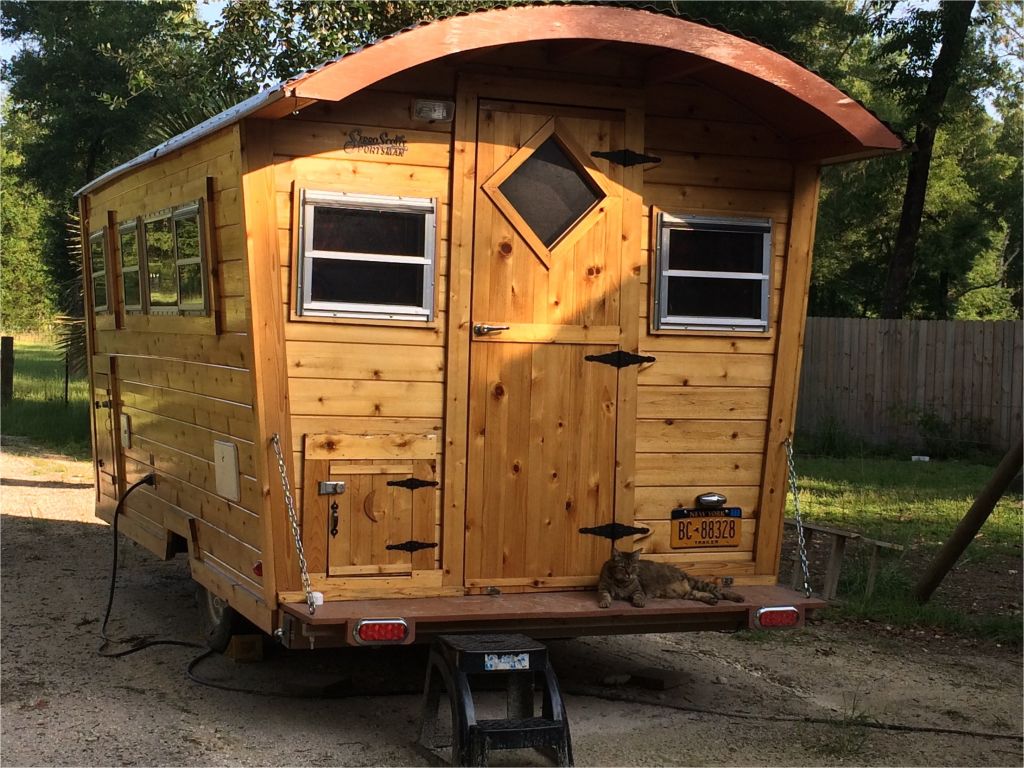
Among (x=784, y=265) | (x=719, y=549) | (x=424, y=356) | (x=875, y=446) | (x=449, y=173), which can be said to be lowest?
(x=875, y=446)

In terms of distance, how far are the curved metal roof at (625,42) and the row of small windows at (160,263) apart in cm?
57

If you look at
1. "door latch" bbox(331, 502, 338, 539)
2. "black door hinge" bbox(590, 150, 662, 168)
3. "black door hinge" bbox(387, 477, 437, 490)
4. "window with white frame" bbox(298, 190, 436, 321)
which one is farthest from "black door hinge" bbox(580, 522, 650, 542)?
"black door hinge" bbox(590, 150, 662, 168)

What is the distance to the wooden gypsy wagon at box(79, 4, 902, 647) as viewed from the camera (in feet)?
18.9

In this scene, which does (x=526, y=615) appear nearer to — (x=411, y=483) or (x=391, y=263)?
(x=411, y=483)

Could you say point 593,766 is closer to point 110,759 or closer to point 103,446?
point 110,759

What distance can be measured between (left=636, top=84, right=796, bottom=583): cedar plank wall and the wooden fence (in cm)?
1071

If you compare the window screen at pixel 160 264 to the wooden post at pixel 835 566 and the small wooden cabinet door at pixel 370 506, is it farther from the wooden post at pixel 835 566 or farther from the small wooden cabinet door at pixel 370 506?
the wooden post at pixel 835 566

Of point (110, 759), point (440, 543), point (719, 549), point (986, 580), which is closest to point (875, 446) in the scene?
point (986, 580)

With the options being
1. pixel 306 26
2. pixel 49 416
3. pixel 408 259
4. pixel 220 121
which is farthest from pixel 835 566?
pixel 49 416

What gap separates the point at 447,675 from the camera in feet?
18.1

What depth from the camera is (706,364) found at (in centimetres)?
657

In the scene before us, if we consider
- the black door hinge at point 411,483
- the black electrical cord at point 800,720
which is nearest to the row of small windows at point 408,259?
the black door hinge at point 411,483

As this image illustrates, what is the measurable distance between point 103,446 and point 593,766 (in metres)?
5.50

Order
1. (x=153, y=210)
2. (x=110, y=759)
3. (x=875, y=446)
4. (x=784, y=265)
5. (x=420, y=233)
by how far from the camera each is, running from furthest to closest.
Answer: (x=875, y=446)
(x=153, y=210)
(x=784, y=265)
(x=420, y=233)
(x=110, y=759)
